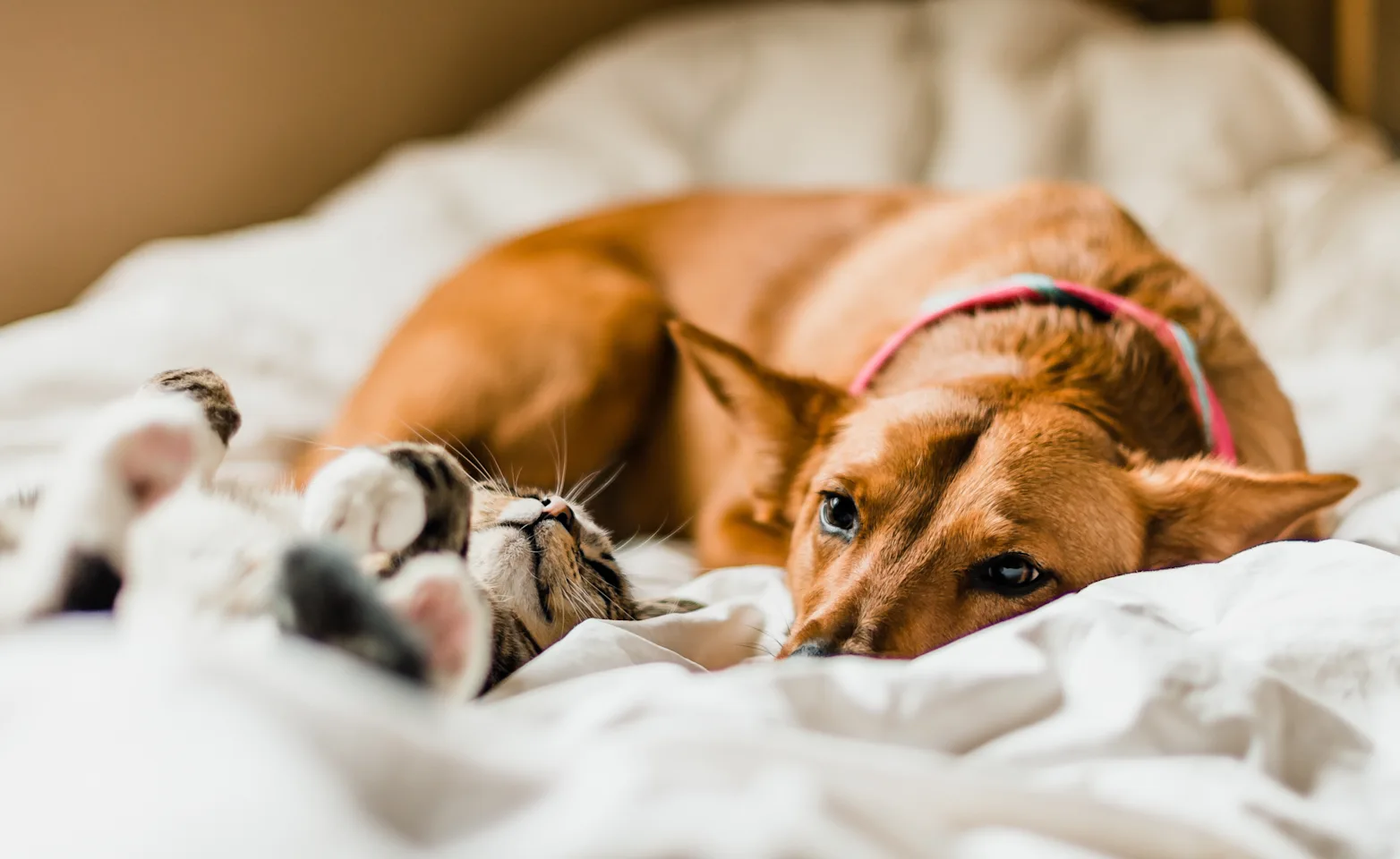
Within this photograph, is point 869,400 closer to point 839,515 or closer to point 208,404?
point 839,515

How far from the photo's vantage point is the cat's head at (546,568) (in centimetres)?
119

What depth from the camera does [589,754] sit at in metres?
0.69

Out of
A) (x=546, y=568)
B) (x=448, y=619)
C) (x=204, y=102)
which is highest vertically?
(x=204, y=102)

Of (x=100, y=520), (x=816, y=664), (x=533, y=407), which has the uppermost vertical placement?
(x=100, y=520)

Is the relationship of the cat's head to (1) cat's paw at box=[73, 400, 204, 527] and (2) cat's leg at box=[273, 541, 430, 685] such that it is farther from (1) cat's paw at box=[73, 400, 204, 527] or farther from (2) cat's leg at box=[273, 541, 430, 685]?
(2) cat's leg at box=[273, 541, 430, 685]

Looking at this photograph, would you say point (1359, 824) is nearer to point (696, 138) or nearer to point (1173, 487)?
point (1173, 487)

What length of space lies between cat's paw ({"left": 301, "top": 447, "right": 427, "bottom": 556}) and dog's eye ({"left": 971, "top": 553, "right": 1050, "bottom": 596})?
0.61m

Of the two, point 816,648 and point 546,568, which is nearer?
point 816,648

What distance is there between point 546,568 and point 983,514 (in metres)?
0.48

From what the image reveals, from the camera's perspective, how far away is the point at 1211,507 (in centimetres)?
130

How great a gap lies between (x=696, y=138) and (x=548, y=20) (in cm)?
77

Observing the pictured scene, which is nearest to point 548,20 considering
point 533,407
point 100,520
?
point 533,407

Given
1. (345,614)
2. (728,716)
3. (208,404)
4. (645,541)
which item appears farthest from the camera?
(645,541)

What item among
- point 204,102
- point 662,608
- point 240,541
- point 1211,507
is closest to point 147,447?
point 240,541
